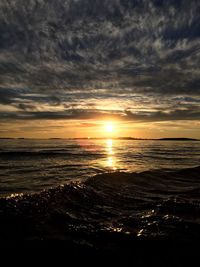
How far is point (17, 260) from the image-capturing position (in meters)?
4.12

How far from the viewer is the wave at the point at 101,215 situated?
523cm

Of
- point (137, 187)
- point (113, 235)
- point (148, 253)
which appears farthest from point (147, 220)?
point (137, 187)

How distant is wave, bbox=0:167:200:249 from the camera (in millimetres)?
5230

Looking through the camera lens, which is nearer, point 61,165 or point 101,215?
point 101,215

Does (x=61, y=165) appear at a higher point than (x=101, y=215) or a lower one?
lower

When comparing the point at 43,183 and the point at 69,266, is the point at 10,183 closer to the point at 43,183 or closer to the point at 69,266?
the point at 43,183

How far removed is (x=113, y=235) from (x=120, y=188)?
211 inches

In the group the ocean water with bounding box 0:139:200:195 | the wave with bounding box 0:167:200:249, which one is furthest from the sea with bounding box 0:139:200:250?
the ocean water with bounding box 0:139:200:195

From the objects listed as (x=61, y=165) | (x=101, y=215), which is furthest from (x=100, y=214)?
(x=61, y=165)

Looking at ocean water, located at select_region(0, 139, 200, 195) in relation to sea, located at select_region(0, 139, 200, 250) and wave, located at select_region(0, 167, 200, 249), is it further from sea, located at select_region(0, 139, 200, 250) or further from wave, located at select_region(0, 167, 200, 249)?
wave, located at select_region(0, 167, 200, 249)

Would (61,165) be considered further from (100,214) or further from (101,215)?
(101,215)

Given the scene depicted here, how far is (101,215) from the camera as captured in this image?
22.1 feet

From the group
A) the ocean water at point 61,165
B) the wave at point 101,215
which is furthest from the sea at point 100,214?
the ocean water at point 61,165

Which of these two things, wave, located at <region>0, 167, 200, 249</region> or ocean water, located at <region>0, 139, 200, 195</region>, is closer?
wave, located at <region>0, 167, 200, 249</region>
